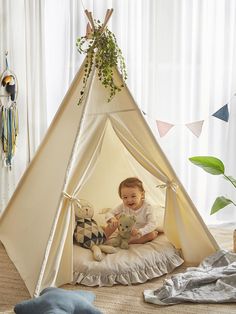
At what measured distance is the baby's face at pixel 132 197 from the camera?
3.36 metres

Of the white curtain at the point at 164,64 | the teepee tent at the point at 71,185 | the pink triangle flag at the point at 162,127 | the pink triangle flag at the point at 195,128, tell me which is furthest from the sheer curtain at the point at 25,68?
the pink triangle flag at the point at 195,128

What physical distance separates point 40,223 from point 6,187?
1.21m

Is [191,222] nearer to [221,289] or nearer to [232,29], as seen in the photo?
[221,289]

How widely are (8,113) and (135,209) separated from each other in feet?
4.39

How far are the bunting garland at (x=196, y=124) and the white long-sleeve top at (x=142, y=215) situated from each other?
2.52 ft

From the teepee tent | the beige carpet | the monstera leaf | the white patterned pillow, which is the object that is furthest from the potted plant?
the white patterned pillow

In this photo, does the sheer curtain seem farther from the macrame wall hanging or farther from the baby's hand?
the baby's hand

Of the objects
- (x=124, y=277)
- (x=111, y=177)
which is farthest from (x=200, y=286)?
(x=111, y=177)

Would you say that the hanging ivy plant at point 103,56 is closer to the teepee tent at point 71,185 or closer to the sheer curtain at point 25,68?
the teepee tent at point 71,185

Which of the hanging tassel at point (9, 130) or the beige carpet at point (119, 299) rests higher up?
the hanging tassel at point (9, 130)

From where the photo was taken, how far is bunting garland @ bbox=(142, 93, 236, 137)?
387 cm

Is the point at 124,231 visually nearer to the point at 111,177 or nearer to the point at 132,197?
the point at 132,197

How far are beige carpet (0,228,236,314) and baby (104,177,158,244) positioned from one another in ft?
1.16

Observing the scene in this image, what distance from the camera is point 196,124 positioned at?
3.92 m
